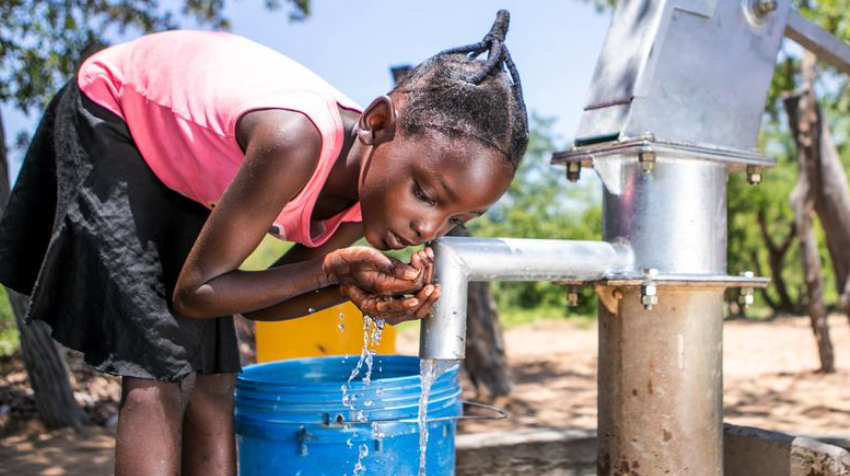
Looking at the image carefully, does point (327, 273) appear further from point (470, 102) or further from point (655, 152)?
point (655, 152)

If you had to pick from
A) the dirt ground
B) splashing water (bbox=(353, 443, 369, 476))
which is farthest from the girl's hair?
the dirt ground

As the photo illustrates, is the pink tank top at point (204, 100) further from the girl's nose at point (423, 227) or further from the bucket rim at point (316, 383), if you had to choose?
the bucket rim at point (316, 383)

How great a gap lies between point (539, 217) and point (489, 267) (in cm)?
1341

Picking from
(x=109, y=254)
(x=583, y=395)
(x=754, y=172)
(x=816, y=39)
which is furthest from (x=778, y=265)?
(x=109, y=254)

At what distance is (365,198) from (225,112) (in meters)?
0.29

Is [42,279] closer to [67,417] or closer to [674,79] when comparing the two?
[674,79]

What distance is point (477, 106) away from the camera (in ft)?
4.55

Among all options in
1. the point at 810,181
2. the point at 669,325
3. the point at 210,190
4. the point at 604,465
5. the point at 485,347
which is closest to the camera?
the point at 210,190

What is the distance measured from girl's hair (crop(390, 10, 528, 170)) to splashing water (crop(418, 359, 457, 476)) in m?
0.39

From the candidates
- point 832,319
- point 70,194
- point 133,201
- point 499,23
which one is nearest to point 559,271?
point 499,23

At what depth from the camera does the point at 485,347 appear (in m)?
4.93

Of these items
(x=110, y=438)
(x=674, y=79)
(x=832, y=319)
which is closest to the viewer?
(x=674, y=79)

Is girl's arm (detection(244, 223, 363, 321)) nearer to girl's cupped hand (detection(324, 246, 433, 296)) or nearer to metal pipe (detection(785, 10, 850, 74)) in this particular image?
girl's cupped hand (detection(324, 246, 433, 296))

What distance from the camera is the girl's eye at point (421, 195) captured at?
138cm
